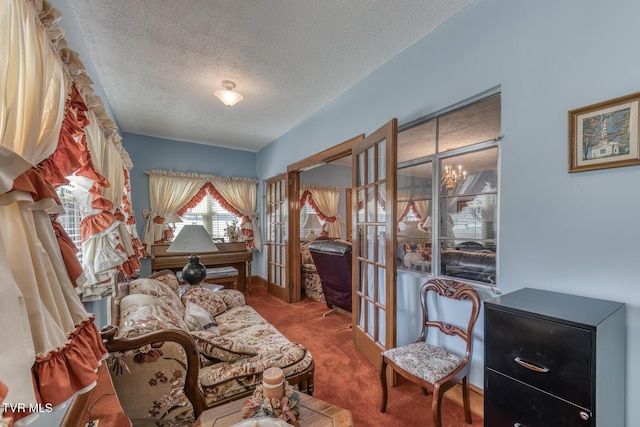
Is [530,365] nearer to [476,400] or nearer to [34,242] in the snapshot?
[476,400]

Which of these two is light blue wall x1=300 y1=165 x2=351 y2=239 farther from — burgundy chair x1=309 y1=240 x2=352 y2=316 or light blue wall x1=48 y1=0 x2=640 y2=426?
light blue wall x1=48 y1=0 x2=640 y2=426

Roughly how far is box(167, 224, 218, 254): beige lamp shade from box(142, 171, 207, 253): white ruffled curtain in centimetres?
241

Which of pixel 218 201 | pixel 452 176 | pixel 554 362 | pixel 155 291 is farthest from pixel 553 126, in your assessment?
pixel 218 201

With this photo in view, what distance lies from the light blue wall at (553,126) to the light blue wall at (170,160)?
425 centimetres

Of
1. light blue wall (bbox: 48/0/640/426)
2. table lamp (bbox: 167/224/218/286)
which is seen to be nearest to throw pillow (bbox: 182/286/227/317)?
table lamp (bbox: 167/224/218/286)

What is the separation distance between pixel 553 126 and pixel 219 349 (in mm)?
2190

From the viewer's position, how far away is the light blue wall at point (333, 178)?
6.33 metres

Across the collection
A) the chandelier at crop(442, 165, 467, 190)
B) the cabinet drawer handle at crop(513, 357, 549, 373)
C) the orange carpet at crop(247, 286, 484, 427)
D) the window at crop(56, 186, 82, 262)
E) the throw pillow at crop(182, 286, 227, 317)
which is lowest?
the orange carpet at crop(247, 286, 484, 427)

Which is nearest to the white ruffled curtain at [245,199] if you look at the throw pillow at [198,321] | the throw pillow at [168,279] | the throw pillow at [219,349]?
the throw pillow at [168,279]

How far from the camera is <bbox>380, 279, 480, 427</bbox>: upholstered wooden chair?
1518 mm

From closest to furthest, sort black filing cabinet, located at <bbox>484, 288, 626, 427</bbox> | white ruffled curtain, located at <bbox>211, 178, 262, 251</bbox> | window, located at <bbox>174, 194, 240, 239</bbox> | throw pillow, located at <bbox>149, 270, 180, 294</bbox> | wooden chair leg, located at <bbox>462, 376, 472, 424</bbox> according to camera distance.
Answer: black filing cabinet, located at <bbox>484, 288, 626, 427</bbox> → wooden chair leg, located at <bbox>462, 376, 472, 424</bbox> → throw pillow, located at <bbox>149, 270, 180, 294</bbox> → window, located at <bbox>174, 194, 240, 239</bbox> → white ruffled curtain, located at <bbox>211, 178, 262, 251</bbox>

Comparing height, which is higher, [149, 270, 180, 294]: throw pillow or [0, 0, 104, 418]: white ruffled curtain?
[0, 0, 104, 418]: white ruffled curtain

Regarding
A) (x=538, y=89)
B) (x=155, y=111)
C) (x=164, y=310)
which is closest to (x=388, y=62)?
(x=538, y=89)

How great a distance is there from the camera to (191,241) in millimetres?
Result: 2549
